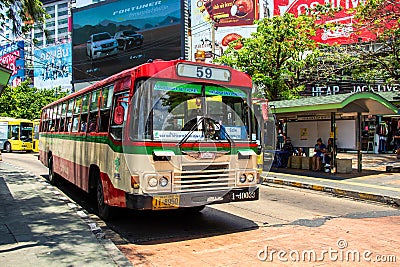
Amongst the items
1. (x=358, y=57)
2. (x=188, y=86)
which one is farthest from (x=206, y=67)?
(x=358, y=57)

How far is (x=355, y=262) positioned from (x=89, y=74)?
4038 cm

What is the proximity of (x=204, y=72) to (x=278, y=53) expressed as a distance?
52.5 ft

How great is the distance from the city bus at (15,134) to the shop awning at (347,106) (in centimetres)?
2295

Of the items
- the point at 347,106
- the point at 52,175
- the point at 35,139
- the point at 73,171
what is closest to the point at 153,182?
the point at 73,171

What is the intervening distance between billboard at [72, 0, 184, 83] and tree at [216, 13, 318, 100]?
45.1 feet

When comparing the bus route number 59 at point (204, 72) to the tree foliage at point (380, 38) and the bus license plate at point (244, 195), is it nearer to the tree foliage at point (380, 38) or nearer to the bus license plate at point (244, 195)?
the bus license plate at point (244, 195)

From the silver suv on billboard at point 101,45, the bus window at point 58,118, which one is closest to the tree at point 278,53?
the bus window at point 58,118

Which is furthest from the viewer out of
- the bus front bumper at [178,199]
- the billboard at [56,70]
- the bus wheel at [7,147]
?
the billboard at [56,70]

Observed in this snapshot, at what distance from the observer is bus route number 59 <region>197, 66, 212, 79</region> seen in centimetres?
696

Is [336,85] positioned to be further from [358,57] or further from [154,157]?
[154,157]

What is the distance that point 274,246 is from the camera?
6.24 metres

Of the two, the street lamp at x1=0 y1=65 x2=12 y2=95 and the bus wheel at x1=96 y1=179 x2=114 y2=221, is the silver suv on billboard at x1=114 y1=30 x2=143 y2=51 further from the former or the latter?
the bus wheel at x1=96 y1=179 x2=114 y2=221

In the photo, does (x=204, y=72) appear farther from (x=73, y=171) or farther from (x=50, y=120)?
(x=50, y=120)

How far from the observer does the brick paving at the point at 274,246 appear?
5543 millimetres
